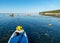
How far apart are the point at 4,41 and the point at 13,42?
6701mm

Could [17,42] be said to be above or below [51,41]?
above

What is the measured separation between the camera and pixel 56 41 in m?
28.8

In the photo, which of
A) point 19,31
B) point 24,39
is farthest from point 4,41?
point 24,39

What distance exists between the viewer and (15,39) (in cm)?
2264

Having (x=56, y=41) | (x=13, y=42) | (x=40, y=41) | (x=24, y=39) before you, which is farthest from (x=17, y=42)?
(x=56, y=41)

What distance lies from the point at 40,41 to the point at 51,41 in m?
2.33

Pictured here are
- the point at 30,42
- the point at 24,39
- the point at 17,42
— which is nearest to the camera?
the point at 17,42

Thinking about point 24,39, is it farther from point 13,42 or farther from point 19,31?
point 19,31

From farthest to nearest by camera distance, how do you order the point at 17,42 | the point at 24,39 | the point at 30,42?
the point at 30,42 → the point at 24,39 → the point at 17,42

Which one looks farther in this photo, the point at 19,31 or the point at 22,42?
the point at 19,31

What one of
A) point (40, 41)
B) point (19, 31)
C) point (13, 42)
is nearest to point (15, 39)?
point (13, 42)

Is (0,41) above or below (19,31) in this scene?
below

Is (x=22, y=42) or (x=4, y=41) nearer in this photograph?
(x=22, y=42)

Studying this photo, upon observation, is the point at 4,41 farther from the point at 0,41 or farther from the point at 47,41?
the point at 47,41
